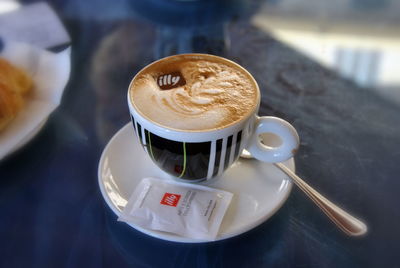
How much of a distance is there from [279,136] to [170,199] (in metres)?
0.16

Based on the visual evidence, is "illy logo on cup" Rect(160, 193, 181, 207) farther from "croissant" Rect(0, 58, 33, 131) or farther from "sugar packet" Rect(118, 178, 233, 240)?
"croissant" Rect(0, 58, 33, 131)

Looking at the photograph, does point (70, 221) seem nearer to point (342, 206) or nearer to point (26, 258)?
point (26, 258)

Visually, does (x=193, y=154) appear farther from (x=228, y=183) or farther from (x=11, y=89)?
(x=11, y=89)

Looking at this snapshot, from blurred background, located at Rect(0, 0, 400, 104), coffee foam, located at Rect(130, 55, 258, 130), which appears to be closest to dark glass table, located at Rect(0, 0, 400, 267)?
blurred background, located at Rect(0, 0, 400, 104)

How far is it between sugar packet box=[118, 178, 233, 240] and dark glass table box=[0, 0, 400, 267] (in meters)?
0.03

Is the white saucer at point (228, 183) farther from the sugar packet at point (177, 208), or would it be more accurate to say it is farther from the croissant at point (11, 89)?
the croissant at point (11, 89)

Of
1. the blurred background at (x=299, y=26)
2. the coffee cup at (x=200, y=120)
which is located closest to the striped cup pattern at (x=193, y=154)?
the coffee cup at (x=200, y=120)

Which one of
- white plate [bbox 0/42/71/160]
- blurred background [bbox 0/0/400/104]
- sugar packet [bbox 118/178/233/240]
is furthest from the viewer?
blurred background [bbox 0/0/400/104]

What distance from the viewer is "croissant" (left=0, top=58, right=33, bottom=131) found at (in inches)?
24.7

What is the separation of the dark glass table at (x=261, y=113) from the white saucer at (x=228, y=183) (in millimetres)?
31

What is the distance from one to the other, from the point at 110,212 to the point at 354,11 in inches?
28.1

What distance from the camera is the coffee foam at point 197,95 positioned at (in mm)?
499

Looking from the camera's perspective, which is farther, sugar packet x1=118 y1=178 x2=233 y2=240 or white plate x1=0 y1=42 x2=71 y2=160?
white plate x1=0 y1=42 x2=71 y2=160

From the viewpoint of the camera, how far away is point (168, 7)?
0.97 metres
